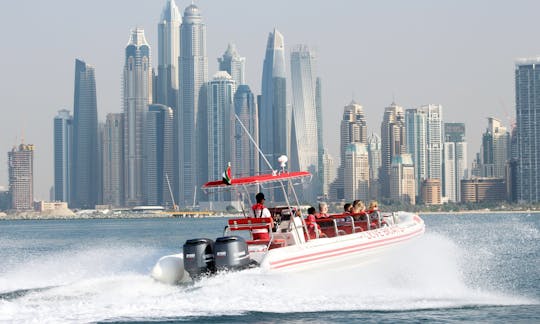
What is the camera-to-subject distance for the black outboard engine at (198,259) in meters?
17.0

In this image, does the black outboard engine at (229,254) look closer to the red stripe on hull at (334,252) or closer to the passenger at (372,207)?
the red stripe on hull at (334,252)

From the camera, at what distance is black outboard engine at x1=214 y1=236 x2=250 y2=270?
1688 cm

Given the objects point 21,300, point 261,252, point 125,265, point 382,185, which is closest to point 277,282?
point 261,252

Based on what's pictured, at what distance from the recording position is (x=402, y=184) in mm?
191375

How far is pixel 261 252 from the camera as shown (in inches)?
708

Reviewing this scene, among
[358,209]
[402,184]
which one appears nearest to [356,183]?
[402,184]

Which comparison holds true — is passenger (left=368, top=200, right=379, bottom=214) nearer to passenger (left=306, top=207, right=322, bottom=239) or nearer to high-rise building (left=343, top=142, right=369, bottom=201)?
passenger (left=306, top=207, right=322, bottom=239)

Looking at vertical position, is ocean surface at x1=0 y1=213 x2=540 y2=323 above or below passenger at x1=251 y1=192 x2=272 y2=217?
below

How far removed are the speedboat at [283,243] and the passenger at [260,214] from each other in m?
0.02

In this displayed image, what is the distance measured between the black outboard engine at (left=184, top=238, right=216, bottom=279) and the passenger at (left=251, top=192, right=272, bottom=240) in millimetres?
1257

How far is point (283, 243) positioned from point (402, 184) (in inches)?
6879

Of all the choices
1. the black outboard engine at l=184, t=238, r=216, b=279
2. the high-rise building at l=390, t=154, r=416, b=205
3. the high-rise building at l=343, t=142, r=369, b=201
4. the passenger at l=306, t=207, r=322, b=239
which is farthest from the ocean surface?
the high-rise building at l=343, t=142, r=369, b=201

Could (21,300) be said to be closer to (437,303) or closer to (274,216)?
(274,216)

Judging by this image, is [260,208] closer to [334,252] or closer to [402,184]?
[334,252]
